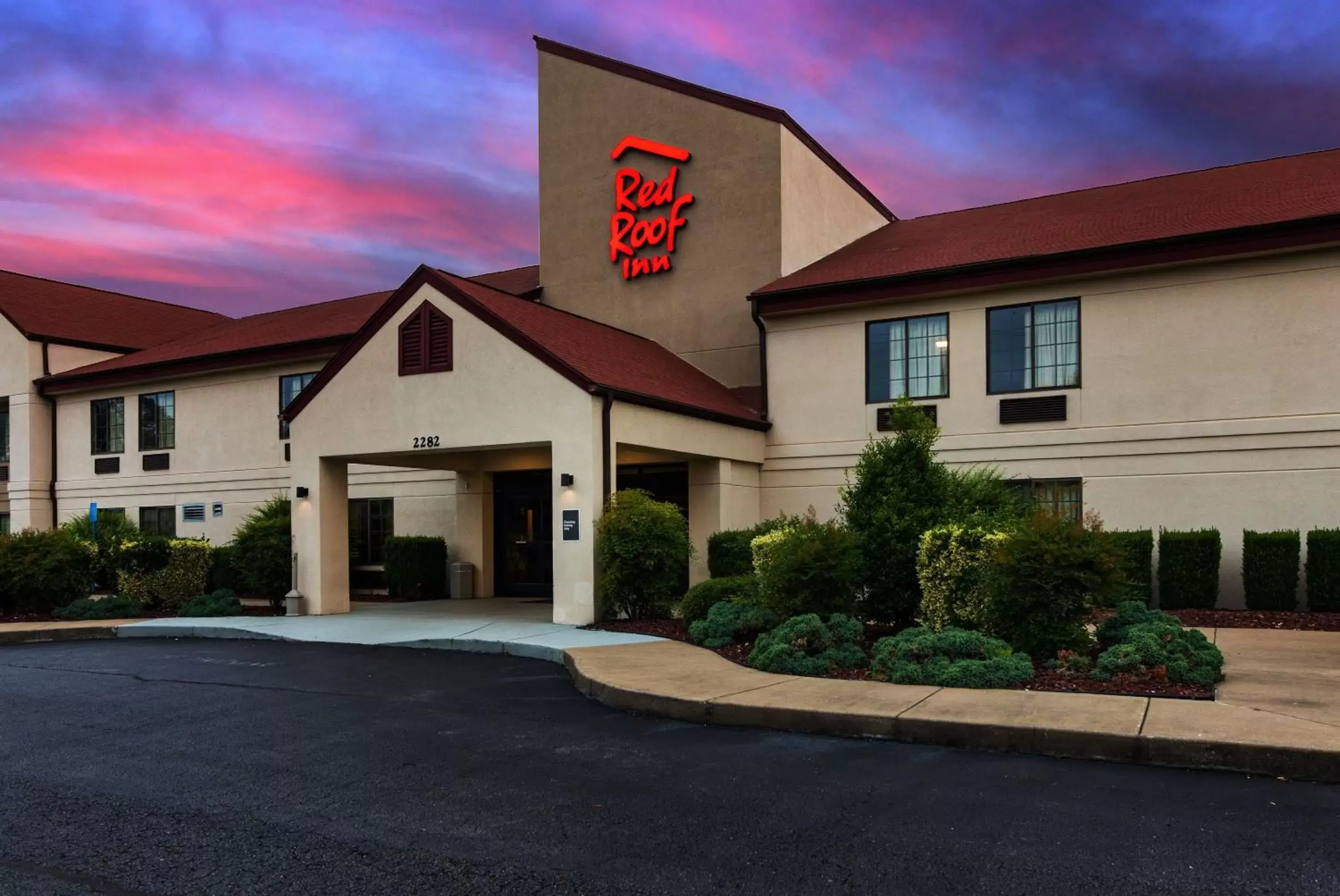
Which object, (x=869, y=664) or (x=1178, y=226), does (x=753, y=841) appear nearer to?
(x=869, y=664)

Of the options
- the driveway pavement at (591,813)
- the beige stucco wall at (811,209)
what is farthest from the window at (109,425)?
the driveway pavement at (591,813)

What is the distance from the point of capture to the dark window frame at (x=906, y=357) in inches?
738

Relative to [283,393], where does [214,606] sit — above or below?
below

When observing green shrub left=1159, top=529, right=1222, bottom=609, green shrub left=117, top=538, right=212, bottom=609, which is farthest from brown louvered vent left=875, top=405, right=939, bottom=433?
green shrub left=117, top=538, right=212, bottom=609

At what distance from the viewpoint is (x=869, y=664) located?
34.7ft

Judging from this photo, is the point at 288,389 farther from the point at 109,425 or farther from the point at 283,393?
the point at 109,425

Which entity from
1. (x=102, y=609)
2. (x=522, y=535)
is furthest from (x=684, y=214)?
(x=102, y=609)

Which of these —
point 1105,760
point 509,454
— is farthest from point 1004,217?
point 1105,760

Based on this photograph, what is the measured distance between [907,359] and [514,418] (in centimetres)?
765

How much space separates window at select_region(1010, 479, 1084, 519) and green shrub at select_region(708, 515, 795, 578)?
4358 mm

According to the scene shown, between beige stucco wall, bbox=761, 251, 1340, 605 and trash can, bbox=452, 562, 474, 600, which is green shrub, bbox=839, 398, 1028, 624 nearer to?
beige stucco wall, bbox=761, 251, 1340, 605

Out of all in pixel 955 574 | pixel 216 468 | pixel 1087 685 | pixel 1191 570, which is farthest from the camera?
pixel 216 468

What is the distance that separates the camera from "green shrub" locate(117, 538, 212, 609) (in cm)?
2016

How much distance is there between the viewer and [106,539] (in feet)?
69.2
